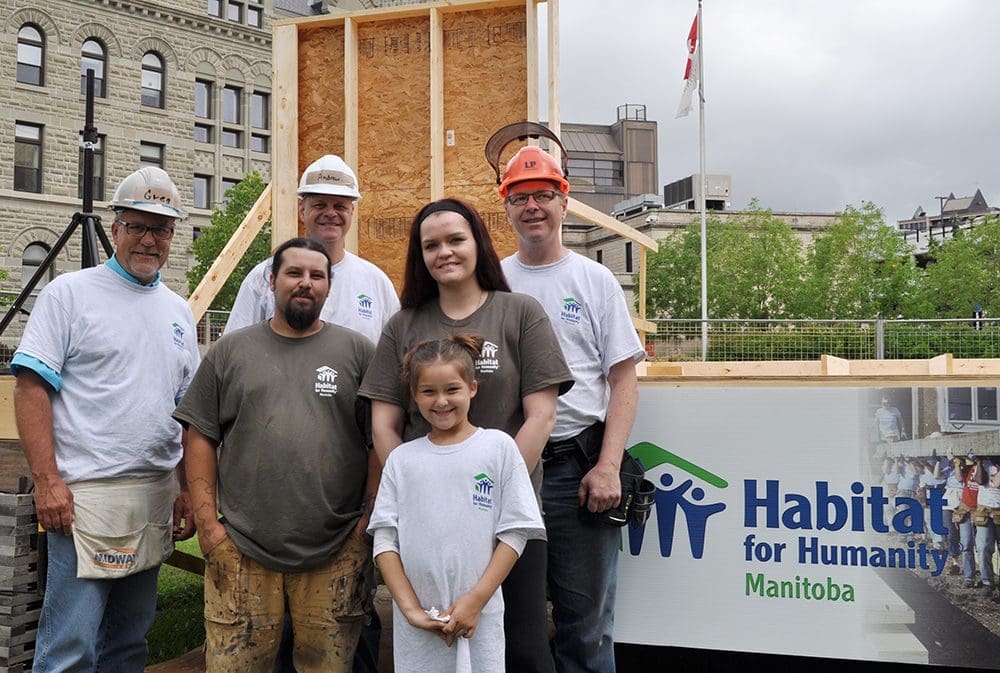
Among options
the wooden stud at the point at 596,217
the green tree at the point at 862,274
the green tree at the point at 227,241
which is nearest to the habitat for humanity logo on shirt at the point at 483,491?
the wooden stud at the point at 596,217

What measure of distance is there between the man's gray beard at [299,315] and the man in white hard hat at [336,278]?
0.53m

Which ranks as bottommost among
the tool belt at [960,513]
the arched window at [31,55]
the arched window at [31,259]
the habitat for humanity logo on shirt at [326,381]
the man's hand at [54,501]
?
the tool belt at [960,513]

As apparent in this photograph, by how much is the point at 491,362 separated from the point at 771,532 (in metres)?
1.66

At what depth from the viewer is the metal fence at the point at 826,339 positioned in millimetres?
15052

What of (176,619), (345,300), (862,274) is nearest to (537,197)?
(345,300)

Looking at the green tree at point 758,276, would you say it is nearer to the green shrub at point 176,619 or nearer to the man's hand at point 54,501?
the green shrub at point 176,619

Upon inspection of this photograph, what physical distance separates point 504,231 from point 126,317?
374 cm

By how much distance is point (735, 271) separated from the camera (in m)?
43.6

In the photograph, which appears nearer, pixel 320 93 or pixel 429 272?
pixel 429 272

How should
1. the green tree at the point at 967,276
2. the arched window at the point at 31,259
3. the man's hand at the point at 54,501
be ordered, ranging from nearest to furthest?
the man's hand at the point at 54,501
the arched window at the point at 31,259
the green tree at the point at 967,276

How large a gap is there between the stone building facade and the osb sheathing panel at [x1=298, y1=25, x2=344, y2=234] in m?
25.1

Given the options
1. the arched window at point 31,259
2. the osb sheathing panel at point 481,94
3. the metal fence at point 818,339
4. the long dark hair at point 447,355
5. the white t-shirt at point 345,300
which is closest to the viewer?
the long dark hair at point 447,355

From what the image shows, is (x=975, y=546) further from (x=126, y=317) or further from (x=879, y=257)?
(x=879, y=257)

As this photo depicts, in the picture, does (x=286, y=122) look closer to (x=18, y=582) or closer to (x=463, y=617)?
(x=18, y=582)
